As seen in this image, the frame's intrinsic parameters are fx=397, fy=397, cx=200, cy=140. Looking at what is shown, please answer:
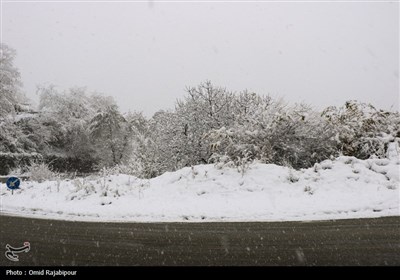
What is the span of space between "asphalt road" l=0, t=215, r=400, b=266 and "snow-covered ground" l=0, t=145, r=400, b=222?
1.00 meters

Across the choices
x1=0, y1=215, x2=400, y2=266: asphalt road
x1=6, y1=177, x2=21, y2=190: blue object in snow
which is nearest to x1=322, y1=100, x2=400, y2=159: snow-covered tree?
x1=0, y1=215, x2=400, y2=266: asphalt road

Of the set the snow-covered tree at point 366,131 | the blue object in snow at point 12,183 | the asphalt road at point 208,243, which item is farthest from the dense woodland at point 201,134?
the blue object in snow at point 12,183

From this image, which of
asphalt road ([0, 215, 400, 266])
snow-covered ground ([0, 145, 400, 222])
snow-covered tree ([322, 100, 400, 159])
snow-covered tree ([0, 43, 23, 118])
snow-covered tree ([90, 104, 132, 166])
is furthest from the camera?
snow-covered tree ([90, 104, 132, 166])

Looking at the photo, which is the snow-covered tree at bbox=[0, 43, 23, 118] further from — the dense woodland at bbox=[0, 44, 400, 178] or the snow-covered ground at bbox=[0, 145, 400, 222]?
the snow-covered ground at bbox=[0, 145, 400, 222]

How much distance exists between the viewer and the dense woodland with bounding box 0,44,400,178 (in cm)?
1425

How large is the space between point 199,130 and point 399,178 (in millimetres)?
11745

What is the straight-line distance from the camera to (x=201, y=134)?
20953 mm

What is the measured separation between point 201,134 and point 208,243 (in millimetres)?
14489

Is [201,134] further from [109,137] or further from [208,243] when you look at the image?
[109,137]

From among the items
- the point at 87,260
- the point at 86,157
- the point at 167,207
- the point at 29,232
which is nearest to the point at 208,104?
the point at 167,207

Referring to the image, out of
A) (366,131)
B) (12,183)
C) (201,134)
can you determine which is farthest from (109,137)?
(366,131)

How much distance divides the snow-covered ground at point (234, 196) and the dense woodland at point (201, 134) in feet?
3.86

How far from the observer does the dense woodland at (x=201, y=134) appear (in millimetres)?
14250
